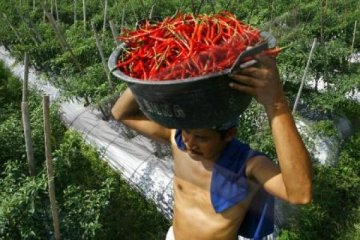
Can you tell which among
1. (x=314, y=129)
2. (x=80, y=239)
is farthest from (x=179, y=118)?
(x=314, y=129)

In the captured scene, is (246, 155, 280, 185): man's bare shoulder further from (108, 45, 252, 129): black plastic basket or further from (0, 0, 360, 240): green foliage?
(0, 0, 360, 240): green foliage

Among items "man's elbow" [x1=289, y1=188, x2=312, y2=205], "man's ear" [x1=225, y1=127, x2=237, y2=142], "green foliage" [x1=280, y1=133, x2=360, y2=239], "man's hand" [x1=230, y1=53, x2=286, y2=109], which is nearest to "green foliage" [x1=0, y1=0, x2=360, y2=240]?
"green foliage" [x1=280, y1=133, x2=360, y2=239]

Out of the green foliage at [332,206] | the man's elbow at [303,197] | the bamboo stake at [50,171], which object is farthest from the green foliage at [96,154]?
the man's elbow at [303,197]

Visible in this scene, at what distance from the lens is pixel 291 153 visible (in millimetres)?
1330

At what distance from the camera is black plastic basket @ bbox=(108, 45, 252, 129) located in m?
1.22

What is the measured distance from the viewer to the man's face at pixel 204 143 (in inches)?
65.2

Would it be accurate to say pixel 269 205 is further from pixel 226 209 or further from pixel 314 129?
pixel 314 129

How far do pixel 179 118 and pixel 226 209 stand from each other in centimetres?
61

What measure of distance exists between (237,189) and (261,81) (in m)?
0.61

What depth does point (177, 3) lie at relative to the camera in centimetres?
796

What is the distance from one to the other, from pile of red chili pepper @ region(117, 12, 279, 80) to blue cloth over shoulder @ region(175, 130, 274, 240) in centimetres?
53

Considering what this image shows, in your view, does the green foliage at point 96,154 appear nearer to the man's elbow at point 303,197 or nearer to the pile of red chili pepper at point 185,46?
the pile of red chili pepper at point 185,46

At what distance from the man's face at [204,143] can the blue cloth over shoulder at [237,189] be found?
4 centimetres

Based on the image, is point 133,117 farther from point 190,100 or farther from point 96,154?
point 96,154
